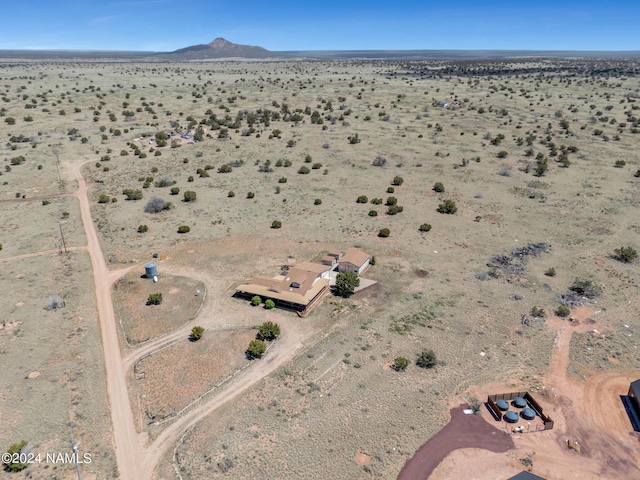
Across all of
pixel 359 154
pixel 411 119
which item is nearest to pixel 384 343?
pixel 359 154

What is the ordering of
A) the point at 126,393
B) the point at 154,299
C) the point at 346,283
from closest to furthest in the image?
the point at 126,393, the point at 154,299, the point at 346,283

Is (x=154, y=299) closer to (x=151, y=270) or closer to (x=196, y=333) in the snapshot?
(x=151, y=270)

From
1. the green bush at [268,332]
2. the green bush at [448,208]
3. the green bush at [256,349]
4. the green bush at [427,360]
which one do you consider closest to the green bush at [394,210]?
the green bush at [448,208]

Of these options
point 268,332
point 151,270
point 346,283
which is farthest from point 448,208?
point 151,270

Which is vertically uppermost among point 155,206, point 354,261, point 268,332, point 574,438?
point 155,206

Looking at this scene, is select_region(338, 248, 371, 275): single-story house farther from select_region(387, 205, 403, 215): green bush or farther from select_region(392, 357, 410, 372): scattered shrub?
select_region(387, 205, 403, 215): green bush

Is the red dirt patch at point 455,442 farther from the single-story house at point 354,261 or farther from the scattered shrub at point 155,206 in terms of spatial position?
the scattered shrub at point 155,206
